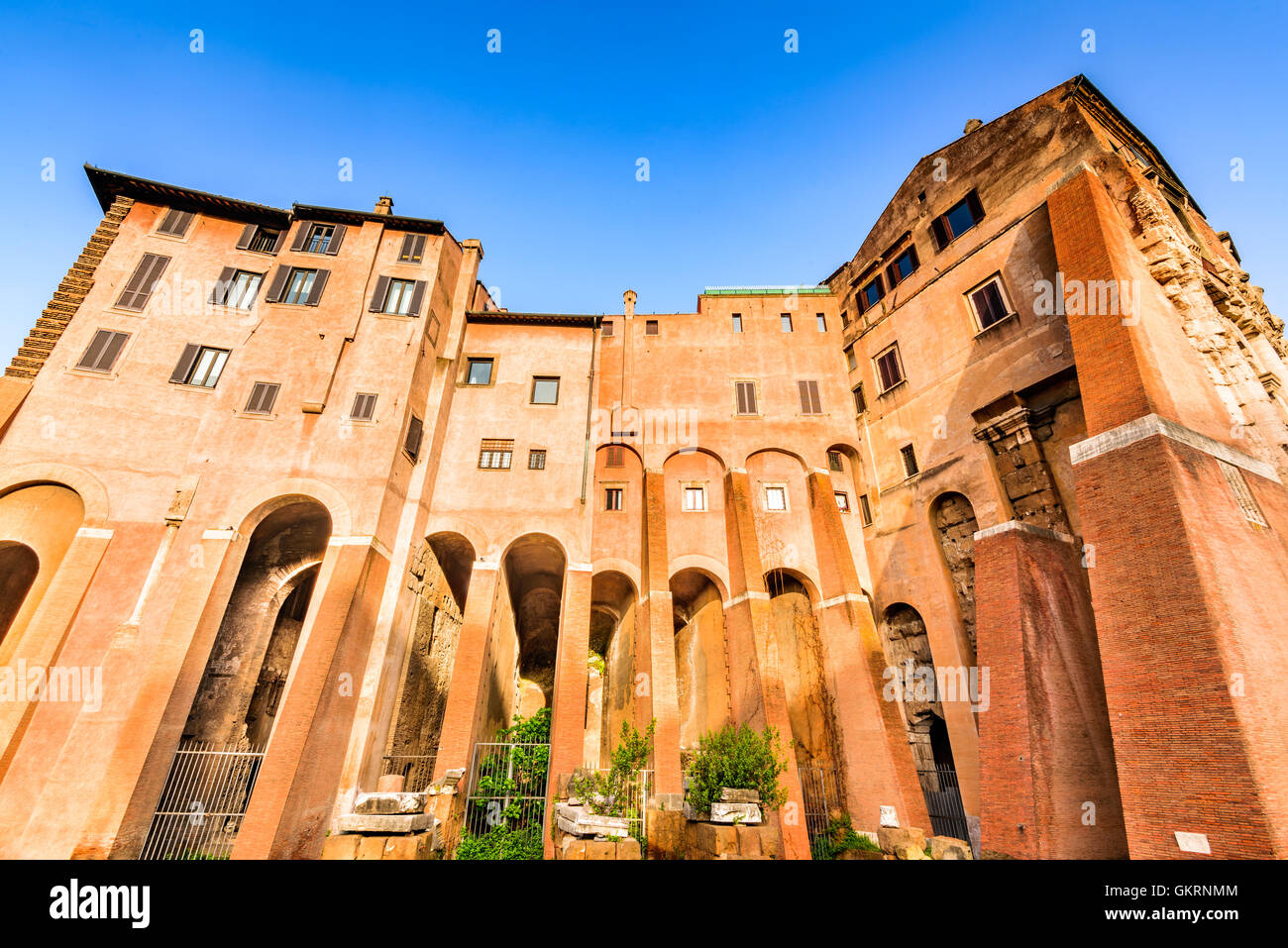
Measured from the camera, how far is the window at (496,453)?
19.4 meters

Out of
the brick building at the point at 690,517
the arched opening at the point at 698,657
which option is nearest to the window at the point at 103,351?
the brick building at the point at 690,517

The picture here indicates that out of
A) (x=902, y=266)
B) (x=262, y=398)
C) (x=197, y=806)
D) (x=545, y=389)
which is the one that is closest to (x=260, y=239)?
(x=262, y=398)

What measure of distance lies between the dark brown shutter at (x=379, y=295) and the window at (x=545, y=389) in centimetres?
581

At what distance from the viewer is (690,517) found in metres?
20.5

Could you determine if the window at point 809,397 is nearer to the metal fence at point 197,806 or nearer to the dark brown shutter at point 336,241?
the dark brown shutter at point 336,241

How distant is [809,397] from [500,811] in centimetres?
1808

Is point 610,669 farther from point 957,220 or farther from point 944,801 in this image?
point 957,220

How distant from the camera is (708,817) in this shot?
11.3 meters

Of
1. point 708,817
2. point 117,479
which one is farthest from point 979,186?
point 117,479

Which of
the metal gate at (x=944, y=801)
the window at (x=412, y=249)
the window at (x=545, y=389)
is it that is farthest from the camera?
the window at (x=545, y=389)

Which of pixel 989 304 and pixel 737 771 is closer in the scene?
pixel 737 771
